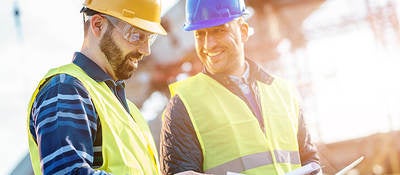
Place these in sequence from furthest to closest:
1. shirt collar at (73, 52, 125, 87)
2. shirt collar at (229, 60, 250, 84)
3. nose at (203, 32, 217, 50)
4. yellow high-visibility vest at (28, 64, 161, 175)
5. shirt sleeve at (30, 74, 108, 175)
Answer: shirt collar at (229, 60, 250, 84) < nose at (203, 32, 217, 50) < shirt collar at (73, 52, 125, 87) < yellow high-visibility vest at (28, 64, 161, 175) < shirt sleeve at (30, 74, 108, 175)

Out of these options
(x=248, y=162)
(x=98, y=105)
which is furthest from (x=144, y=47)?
(x=248, y=162)

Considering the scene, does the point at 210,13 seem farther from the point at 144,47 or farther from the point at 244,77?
the point at 144,47

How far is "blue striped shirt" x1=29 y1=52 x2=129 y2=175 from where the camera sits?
2.20 metres

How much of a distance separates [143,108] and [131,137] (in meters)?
12.0

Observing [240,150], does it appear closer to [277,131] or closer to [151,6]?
[277,131]

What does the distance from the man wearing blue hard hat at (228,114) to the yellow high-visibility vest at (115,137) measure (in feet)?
2.01

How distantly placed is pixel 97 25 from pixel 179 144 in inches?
34.3

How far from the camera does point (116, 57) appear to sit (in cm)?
265

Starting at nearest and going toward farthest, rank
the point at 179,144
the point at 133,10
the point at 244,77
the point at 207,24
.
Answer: the point at 133,10, the point at 179,144, the point at 207,24, the point at 244,77

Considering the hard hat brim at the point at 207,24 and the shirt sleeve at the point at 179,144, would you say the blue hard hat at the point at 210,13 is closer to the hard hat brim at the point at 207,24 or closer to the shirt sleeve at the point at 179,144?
the hard hat brim at the point at 207,24

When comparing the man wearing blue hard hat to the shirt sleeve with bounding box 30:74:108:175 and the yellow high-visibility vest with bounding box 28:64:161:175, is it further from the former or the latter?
the shirt sleeve with bounding box 30:74:108:175

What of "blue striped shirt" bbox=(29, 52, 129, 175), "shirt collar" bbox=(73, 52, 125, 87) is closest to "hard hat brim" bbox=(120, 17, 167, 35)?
"shirt collar" bbox=(73, 52, 125, 87)

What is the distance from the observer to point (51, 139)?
2.21 m

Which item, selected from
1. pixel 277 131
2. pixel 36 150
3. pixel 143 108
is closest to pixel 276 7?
pixel 143 108
